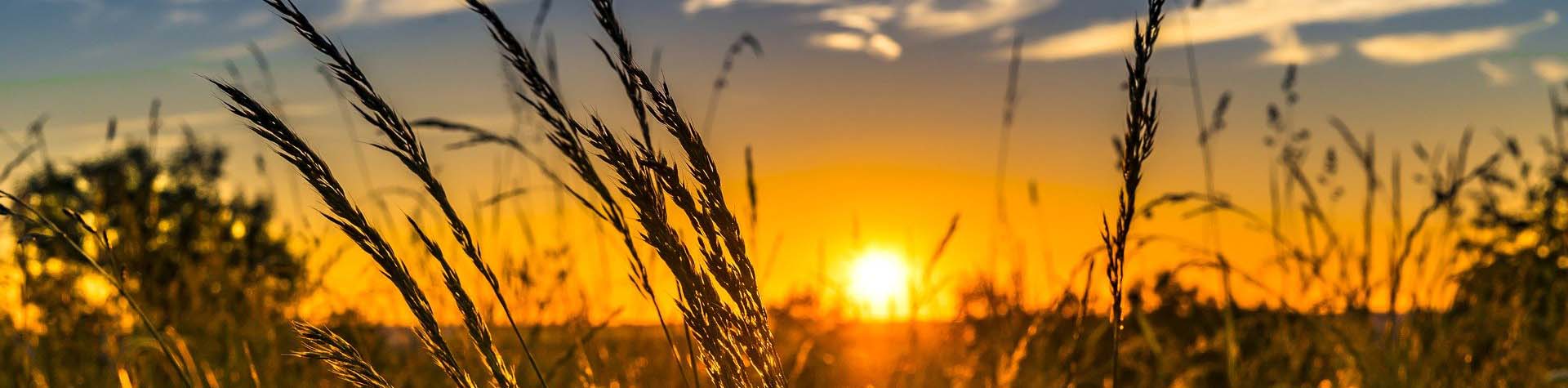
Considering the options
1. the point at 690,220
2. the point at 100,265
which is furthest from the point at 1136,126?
the point at 100,265

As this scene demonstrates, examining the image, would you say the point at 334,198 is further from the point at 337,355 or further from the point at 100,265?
the point at 100,265

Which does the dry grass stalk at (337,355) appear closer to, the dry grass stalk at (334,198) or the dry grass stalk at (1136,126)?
the dry grass stalk at (334,198)

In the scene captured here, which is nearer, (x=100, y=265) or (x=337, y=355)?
(x=337, y=355)

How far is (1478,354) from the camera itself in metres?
4.07

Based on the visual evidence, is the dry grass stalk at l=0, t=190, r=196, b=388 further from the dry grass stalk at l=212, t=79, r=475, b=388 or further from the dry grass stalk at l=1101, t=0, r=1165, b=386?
the dry grass stalk at l=1101, t=0, r=1165, b=386

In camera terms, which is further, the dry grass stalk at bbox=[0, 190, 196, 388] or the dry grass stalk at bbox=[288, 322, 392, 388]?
the dry grass stalk at bbox=[0, 190, 196, 388]

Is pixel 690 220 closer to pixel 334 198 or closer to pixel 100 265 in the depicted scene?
pixel 334 198

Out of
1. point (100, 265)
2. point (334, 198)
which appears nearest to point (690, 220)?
point (334, 198)

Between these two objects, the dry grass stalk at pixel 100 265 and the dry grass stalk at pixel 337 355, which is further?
the dry grass stalk at pixel 100 265

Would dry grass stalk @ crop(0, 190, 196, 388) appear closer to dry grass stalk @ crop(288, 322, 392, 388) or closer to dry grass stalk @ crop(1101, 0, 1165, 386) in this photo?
dry grass stalk @ crop(288, 322, 392, 388)

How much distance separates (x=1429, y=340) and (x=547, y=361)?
270cm

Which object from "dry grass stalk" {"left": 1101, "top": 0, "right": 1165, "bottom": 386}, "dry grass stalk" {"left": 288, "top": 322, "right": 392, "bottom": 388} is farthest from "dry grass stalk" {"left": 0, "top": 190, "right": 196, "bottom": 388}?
"dry grass stalk" {"left": 1101, "top": 0, "right": 1165, "bottom": 386}

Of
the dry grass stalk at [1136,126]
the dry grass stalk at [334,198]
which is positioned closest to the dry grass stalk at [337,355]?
the dry grass stalk at [334,198]

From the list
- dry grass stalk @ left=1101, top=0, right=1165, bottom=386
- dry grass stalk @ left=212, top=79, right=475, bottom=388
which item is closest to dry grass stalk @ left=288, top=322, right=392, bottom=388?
dry grass stalk @ left=212, top=79, right=475, bottom=388
